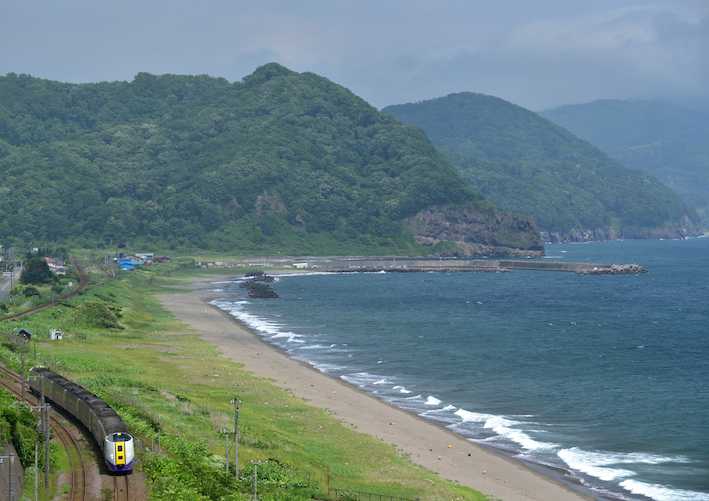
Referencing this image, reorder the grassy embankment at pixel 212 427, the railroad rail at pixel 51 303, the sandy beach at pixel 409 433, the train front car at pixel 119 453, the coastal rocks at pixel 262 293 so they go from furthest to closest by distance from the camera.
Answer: the coastal rocks at pixel 262 293
the railroad rail at pixel 51 303
the sandy beach at pixel 409 433
the grassy embankment at pixel 212 427
the train front car at pixel 119 453

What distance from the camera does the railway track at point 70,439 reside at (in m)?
47.2

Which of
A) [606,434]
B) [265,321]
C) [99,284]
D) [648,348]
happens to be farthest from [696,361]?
[99,284]

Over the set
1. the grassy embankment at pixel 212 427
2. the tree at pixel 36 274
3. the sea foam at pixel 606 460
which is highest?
the tree at pixel 36 274

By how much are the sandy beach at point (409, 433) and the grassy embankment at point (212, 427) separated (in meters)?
1.81

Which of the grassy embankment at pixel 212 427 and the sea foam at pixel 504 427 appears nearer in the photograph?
the grassy embankment at pixel 212 427

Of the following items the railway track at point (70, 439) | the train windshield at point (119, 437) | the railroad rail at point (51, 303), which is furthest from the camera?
the railroad rail at point (51, 303)

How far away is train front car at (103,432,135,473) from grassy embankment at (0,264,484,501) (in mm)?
1322

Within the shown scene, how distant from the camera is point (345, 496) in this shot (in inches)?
2036

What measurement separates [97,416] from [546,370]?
5951 cm

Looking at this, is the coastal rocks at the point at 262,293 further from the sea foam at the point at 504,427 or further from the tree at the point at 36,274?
the sea foam at the point at 504,427

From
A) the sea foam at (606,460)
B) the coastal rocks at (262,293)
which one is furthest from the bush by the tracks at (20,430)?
the coastal rocks at (262,293)

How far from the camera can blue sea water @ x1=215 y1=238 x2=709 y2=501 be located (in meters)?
67.5

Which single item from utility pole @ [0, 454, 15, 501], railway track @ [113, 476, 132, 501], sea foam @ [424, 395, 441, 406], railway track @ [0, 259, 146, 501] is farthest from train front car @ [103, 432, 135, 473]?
sea foam @ [424, 395, 441, 406]

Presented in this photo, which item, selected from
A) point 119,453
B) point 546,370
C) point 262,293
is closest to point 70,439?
point 119,453
